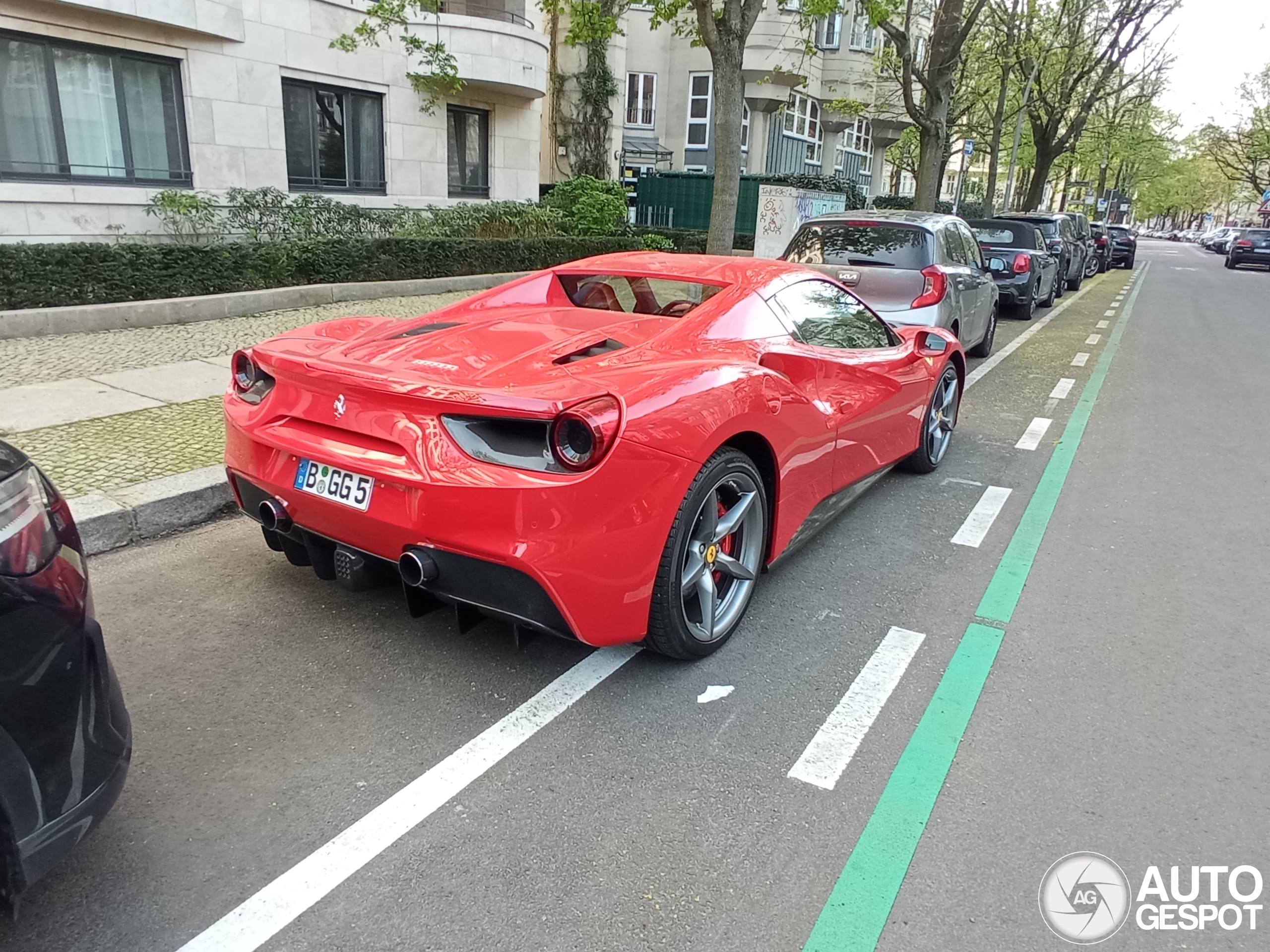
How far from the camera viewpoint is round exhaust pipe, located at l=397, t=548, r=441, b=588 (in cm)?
277

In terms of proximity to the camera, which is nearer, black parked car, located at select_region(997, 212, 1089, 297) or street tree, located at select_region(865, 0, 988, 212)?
black parked car, located at select_region(997, 212, 1089, 297)

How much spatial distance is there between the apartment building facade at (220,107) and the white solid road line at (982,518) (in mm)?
11325

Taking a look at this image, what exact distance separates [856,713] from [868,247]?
6.33m

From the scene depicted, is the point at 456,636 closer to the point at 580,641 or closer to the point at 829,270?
the point at 580,641

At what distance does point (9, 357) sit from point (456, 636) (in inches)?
241

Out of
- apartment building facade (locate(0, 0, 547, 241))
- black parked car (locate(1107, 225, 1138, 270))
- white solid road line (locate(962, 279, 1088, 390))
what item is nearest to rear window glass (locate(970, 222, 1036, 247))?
white solid road line (locate(962, 279, 1088, 390))

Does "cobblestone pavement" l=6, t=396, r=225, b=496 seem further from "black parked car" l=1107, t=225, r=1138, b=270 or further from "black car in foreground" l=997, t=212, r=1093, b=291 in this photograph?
"black parked car" l=1107, t=225, r=1138, b=270

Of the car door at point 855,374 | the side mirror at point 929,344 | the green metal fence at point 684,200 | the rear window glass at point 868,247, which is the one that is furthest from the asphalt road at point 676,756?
the green metal fence at point 684,200

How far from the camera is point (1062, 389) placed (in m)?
8.98

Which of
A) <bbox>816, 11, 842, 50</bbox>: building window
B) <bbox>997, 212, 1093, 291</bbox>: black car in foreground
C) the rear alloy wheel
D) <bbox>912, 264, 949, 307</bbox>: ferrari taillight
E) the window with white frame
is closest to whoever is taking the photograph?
the rear alloy wheel

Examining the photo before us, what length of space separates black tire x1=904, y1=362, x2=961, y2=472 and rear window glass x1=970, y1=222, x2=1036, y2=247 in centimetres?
1023

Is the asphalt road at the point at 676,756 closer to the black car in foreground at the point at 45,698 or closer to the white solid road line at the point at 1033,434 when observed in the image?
the black car in foreground at the point at 45,698

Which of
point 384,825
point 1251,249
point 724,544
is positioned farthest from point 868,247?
point 1251,249

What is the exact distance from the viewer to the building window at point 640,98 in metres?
29.6
